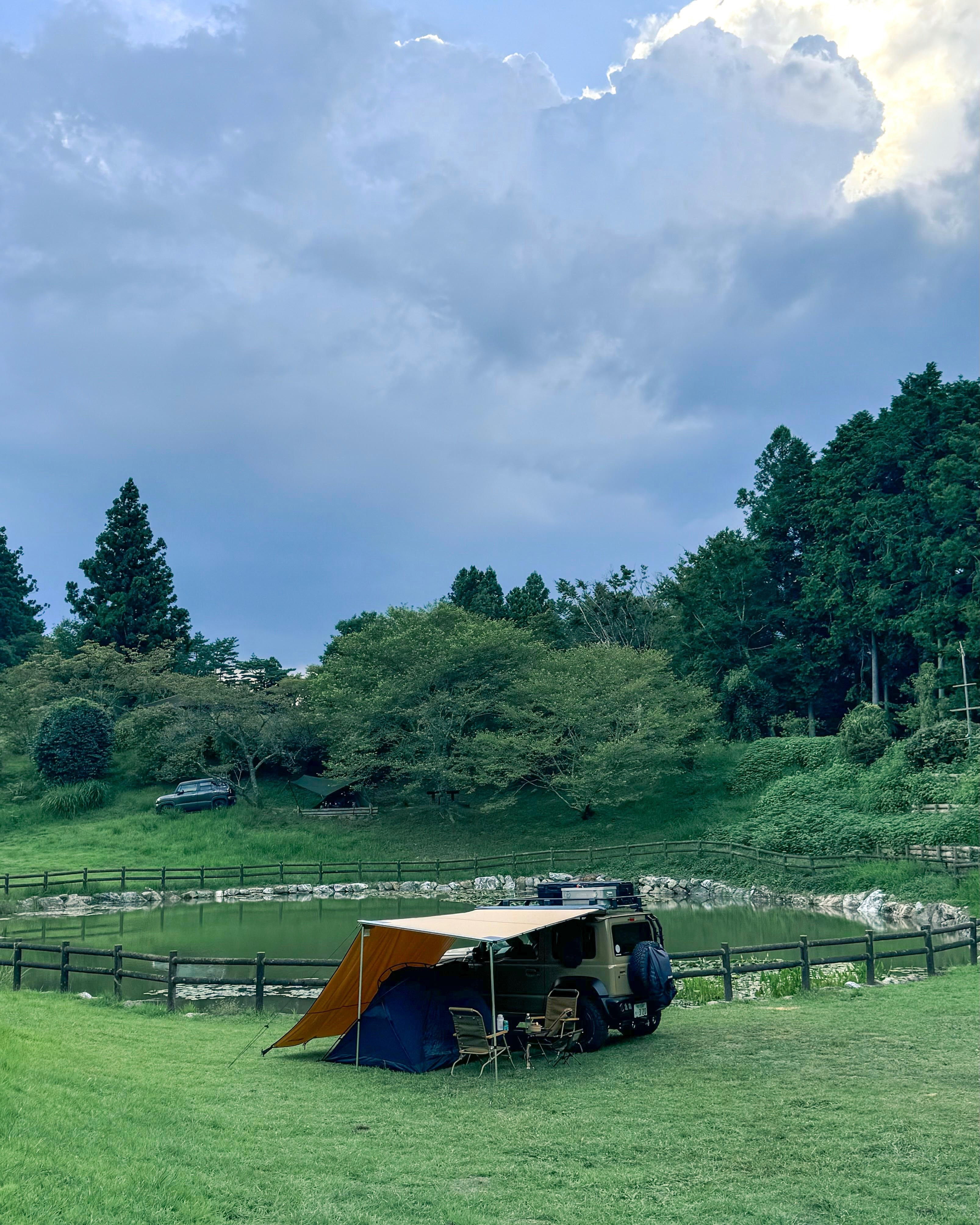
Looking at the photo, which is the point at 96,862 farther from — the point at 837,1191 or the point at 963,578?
the point at 963,578

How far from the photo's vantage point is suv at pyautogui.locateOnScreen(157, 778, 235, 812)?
1790 inches

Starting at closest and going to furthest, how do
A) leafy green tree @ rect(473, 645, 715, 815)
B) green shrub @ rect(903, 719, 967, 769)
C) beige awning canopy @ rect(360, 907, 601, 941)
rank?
beige awning canopy @ rect(360, 907, 601, 941)
green shrub @ rect(903, 719, 967, 769)
leafy green tree @ rect(473, 645, 715, 815)

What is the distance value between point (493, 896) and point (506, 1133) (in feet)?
85.0

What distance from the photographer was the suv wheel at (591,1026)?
11.8 m

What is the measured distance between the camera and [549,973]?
12.3 meters

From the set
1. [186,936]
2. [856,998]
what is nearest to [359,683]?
[186,936]

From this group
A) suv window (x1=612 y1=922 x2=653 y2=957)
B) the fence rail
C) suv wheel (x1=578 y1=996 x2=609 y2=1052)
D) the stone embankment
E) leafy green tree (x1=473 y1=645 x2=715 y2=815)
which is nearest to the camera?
suv wheel (x1=578 y1=996 x2=609 y2=1052)

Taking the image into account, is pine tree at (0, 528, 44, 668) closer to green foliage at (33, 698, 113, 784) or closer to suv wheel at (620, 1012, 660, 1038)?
Result: green foliage at (33, 698, 113, 784)

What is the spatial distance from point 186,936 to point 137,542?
1819 inches

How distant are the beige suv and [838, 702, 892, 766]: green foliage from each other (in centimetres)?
3009

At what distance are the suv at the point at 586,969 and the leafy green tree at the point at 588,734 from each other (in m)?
28.9

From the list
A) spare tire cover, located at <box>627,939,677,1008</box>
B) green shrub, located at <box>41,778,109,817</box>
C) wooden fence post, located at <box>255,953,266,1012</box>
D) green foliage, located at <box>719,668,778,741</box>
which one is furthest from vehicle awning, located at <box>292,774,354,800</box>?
spare tire cover, located at <box>627,939,677,1008</box>

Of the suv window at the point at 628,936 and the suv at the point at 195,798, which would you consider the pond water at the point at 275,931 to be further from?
the suv at the point at 195,798

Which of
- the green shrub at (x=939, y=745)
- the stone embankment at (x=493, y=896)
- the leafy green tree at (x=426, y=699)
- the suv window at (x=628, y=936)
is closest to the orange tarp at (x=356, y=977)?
the suv window at (x=628, y=936)
